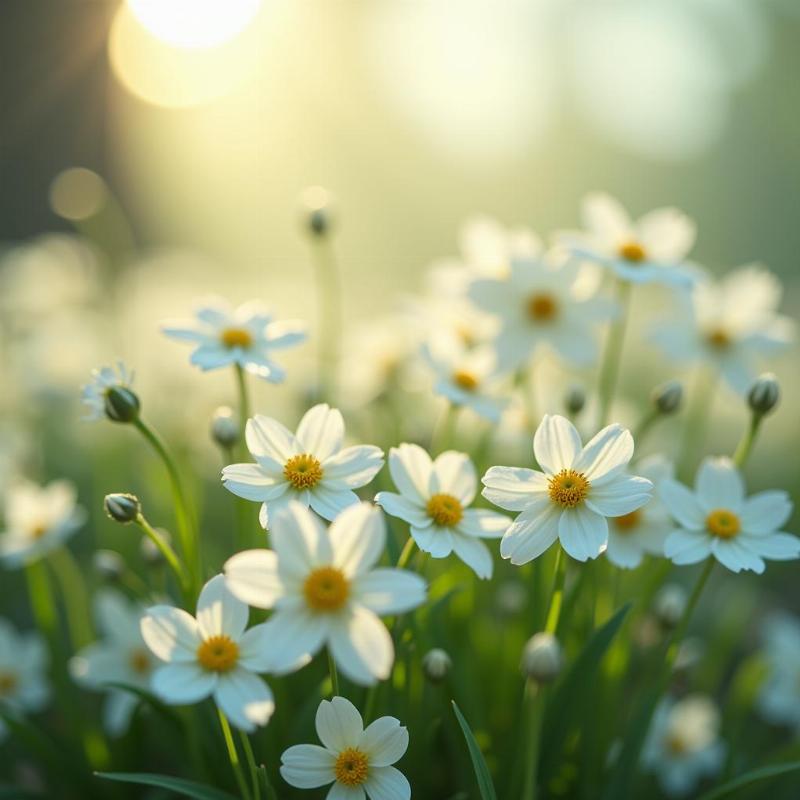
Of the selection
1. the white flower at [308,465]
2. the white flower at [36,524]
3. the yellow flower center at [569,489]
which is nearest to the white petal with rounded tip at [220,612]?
the white flower at [308,465]

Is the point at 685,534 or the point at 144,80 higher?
the point at 144,80

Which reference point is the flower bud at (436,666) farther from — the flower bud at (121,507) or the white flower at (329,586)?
the flower bud at (121,507)

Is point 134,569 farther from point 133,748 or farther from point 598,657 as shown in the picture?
point 598,657

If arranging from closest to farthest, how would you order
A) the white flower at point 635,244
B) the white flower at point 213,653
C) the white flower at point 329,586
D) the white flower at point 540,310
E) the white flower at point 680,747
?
the white flower at point 329,586 → the white flower at point 213,653 → the white flower at point 635,244 → the white flower at point 540,310 → the white flower at point 680,747

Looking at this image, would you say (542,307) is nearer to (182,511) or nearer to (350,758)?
(182,511)

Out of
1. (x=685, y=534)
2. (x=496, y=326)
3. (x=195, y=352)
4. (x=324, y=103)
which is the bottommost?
(x=685, y=534)

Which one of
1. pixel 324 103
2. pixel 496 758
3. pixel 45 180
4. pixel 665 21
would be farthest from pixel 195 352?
pixel 324 103

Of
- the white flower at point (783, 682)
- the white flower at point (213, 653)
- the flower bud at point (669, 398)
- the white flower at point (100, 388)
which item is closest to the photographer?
the white flower at point (213, 653)
